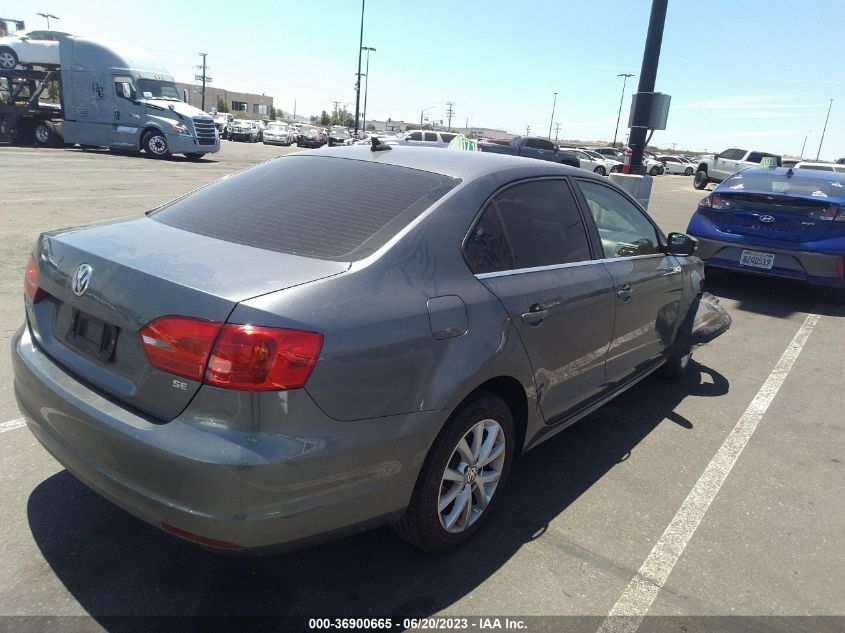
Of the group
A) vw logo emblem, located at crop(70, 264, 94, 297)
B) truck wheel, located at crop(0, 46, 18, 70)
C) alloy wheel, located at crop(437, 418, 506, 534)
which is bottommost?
alloy wheel, located at crop(437, 418, 506, 534)

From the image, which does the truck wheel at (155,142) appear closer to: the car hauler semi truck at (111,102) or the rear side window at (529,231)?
the car hauler semi truck at (111,102)

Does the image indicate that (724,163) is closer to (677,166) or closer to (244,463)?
(677,166)

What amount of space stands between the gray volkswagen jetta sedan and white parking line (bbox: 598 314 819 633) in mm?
686

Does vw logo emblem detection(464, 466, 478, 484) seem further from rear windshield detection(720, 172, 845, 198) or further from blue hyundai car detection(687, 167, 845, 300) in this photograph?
rear windshield detection(720, 172, 845, 198)

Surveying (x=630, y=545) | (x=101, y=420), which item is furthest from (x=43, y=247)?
(x=630, y=545)

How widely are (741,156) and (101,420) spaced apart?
34.5m

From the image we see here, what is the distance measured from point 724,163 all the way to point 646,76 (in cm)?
2393

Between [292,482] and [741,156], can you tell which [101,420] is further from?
[741,156]

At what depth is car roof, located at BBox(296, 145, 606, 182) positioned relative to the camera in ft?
9.95

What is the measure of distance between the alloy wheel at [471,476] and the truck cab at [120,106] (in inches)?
883

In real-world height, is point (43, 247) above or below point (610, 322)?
above

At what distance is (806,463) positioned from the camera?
12.8 ft

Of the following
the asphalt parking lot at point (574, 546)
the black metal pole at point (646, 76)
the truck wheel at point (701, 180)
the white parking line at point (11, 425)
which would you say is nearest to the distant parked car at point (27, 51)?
the black metal pole at point (646, 76)

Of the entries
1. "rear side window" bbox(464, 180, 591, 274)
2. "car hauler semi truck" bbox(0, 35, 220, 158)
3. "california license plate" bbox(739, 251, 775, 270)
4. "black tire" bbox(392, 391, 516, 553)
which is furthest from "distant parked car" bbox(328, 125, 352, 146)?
"black tire" bbox(392, 391, 516, 553)
